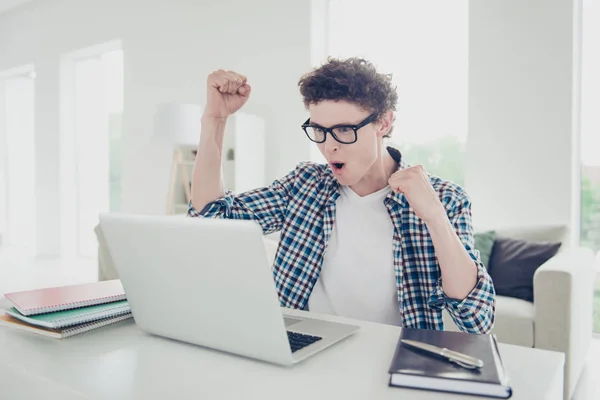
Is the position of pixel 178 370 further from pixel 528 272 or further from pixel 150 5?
pixel 150 5

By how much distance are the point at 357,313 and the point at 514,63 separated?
2.61 m

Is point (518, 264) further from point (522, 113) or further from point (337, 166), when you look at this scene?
point (337, 166)

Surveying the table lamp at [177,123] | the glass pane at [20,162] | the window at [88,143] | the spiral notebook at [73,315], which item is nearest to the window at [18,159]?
the glass pane at [20,162]

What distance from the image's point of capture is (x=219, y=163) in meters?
1.37

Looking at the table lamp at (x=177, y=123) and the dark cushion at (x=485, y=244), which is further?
the table lamp at (x=177, y=123)

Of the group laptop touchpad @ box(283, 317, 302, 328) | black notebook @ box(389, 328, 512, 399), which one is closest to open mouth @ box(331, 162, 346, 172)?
laptop touchpad @ box(283, 317, 302, 328)

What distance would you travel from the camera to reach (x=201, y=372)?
74 centimetres

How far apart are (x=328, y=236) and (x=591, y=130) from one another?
2.66 meters

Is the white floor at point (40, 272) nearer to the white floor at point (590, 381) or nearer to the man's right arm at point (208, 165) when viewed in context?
the white floor at point (590, 381)

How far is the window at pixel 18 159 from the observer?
736cm

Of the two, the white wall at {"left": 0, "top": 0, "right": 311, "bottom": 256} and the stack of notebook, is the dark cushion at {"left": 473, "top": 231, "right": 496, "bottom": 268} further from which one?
the stack of notebook

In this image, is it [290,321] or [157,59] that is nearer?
[290,321]

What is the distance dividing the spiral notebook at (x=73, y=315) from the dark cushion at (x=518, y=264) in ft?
7.14

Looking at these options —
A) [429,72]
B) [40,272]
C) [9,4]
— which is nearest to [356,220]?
[429,72]
